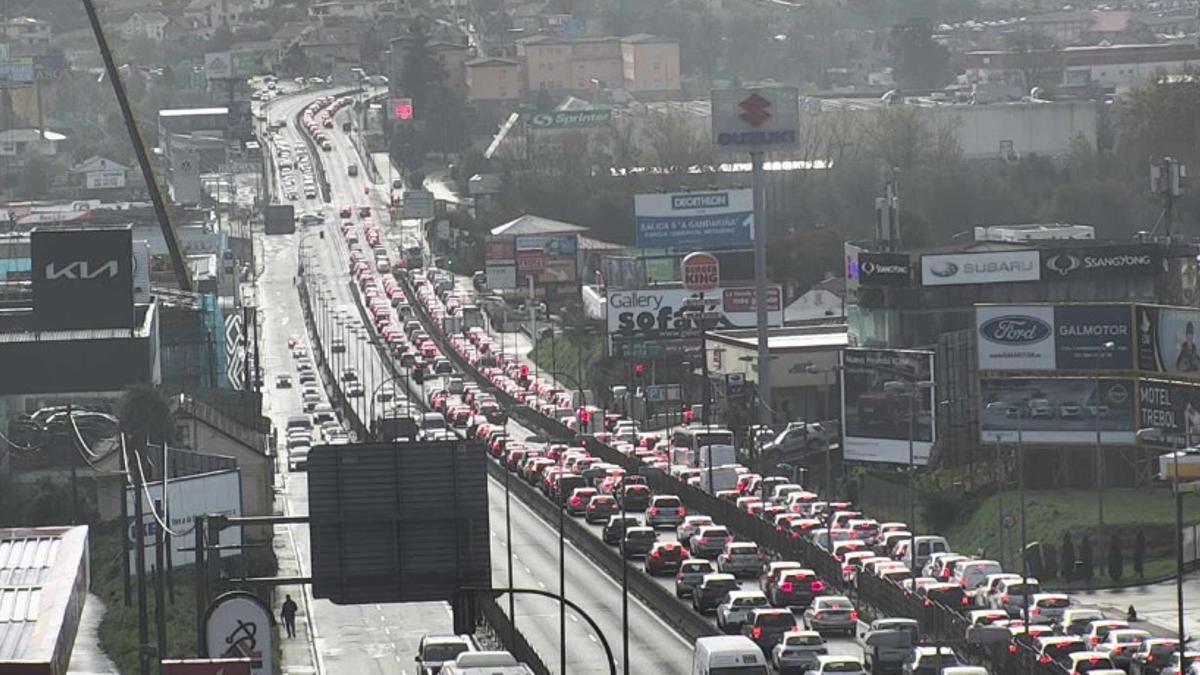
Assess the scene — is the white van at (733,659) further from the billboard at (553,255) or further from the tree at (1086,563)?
the billboard at (553,255)

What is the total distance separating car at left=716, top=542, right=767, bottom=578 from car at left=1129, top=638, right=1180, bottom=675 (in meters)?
16.3

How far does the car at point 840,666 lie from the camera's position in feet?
165

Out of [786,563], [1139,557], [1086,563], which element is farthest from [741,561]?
[1139,557]

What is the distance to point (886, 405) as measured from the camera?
285ft

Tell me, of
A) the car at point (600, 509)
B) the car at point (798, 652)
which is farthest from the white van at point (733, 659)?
the car at point (600, 509)

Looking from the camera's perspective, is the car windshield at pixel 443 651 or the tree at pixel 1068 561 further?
the tree at pixel 1068 561

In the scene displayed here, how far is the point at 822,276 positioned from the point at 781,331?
29.9m

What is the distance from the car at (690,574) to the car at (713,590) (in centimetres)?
97

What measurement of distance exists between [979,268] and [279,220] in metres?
72.9

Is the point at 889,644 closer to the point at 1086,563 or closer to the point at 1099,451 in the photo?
the point at 1086,563

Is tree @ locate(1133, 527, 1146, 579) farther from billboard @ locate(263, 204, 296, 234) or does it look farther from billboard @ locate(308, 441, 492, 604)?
billboard @ locate(263, 204, 296, 234)

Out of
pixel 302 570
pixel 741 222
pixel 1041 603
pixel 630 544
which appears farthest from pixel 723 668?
pixel 741 222

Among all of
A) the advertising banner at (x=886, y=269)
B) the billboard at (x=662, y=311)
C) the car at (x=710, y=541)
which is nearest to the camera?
the car at (x=710, y=541)

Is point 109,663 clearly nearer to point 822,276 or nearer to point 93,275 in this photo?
point 93,275
